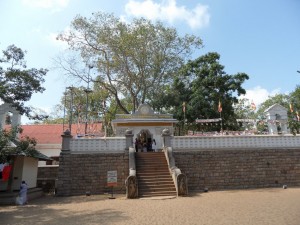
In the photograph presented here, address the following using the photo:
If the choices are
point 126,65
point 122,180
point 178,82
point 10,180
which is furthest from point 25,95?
point 178,82

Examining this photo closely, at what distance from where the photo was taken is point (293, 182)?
15805 mm


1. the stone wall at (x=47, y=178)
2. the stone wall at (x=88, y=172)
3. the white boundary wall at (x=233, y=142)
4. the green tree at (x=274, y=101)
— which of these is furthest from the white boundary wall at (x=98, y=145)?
the green tree at (x=274, y=101)

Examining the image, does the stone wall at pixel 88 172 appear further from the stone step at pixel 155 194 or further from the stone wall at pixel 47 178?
the stone wall at pixel 47 178

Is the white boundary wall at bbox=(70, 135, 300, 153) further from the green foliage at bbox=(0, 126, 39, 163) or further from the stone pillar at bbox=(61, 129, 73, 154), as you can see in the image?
the green foliage at bbox=(0, 126, 39, 163)

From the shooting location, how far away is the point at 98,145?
51.0 ft

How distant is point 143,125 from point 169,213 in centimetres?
1224

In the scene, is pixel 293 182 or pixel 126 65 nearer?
pixel 293 182

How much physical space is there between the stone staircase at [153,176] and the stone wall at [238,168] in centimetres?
122

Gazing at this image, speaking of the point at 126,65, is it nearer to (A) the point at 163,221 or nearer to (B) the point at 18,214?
(B) the point at 18,214

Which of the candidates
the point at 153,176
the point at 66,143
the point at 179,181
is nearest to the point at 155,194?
the point at 179,181

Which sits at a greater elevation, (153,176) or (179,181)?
(153,176)

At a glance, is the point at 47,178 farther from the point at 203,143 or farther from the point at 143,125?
the point at 203,143

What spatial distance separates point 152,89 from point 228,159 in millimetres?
12874

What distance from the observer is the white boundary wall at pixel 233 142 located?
16156mm
